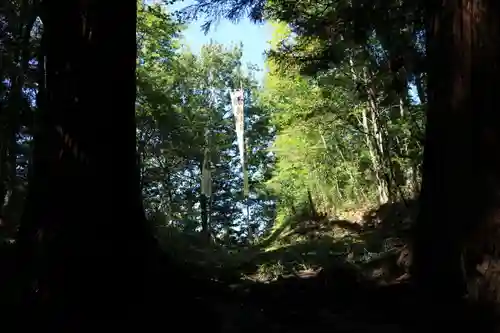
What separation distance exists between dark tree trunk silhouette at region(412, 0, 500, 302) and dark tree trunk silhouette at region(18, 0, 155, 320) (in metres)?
2.05

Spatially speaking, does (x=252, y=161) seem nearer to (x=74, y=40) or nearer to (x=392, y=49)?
(x=392, y=49)

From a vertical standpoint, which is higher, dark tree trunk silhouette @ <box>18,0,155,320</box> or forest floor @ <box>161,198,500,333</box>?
dark tree trunk silhouette @ <box>18,0,155,320</box>

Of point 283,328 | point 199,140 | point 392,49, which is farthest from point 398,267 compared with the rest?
point 199,140

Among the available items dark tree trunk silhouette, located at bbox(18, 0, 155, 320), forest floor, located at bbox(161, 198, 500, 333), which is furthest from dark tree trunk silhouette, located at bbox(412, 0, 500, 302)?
dark tree trunk silhouette, located at bbox(18, 0, 155, 320)

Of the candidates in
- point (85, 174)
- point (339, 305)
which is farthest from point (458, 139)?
point (85, 174)

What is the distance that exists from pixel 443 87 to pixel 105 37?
2.34 metres

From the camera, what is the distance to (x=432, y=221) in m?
3.84

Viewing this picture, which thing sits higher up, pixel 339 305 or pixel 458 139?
pixel 458 139

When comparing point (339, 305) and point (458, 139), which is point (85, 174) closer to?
point (458, 139)

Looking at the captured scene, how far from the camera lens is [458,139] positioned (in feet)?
11.7

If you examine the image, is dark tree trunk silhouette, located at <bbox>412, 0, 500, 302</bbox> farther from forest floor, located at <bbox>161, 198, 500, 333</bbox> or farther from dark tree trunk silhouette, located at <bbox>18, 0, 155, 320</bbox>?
dark tree trunk silhouette, located at <bbox>18, 0, 155, 320</bbox>

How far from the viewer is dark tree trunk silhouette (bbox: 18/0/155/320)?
345 centimetres

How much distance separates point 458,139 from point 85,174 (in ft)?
8.02

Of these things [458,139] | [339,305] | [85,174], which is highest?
[458,139]
